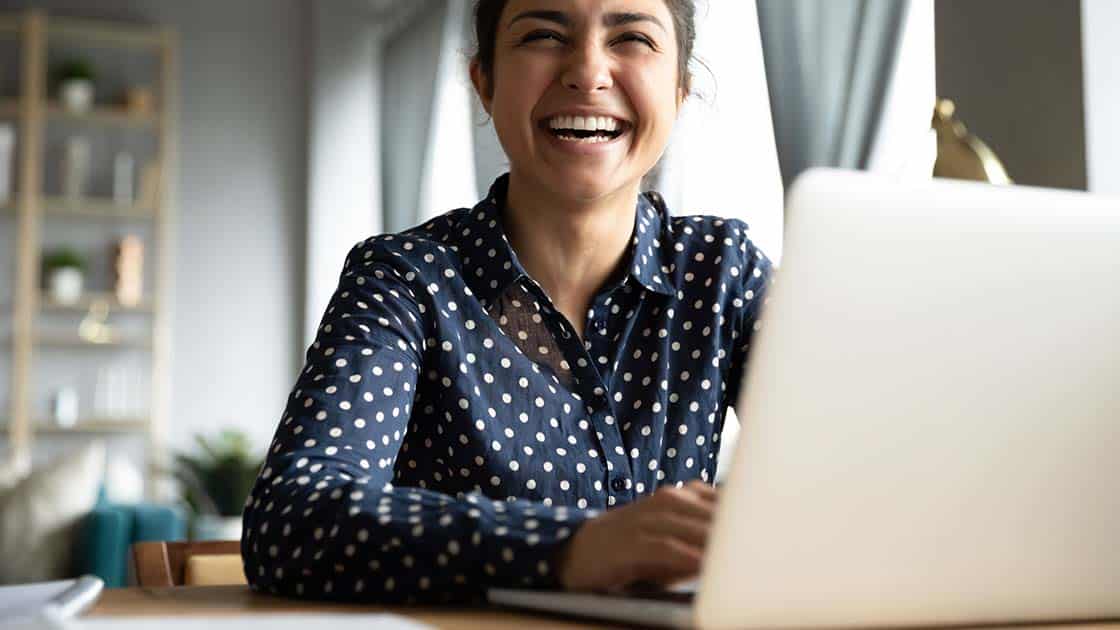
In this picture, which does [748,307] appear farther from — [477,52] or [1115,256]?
[1115,256]

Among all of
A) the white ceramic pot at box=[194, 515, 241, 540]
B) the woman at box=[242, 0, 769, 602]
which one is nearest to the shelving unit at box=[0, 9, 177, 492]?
the white ceramic pot at box=[194, 515, 241, 540]

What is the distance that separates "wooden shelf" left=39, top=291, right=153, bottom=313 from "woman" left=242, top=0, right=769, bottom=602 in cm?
496

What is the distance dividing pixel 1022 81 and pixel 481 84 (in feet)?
2.42

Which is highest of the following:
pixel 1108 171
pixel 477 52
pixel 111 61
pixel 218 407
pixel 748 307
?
pixel 111 61

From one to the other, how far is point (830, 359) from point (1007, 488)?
0.13 m

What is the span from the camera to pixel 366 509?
818mm

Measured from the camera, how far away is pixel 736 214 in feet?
11.6

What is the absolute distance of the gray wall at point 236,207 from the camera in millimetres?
6324

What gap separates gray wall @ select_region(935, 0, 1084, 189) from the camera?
64.6 inches

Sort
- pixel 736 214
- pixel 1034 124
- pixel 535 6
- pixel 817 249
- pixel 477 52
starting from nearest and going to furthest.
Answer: pixel 817 249, pixel 535 6, pixel 477 52, pixel 1034 124, pixel 736 214

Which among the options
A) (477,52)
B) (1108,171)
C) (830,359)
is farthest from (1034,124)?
(830,359)

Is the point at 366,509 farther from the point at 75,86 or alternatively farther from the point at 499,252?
the point at 75,86

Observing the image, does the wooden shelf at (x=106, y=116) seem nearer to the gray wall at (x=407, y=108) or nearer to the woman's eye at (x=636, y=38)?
the gray wall at (x=407, y=108)

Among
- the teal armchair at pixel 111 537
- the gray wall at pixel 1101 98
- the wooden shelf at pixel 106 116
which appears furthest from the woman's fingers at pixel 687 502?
the wooden shelf at pixel 106 116
